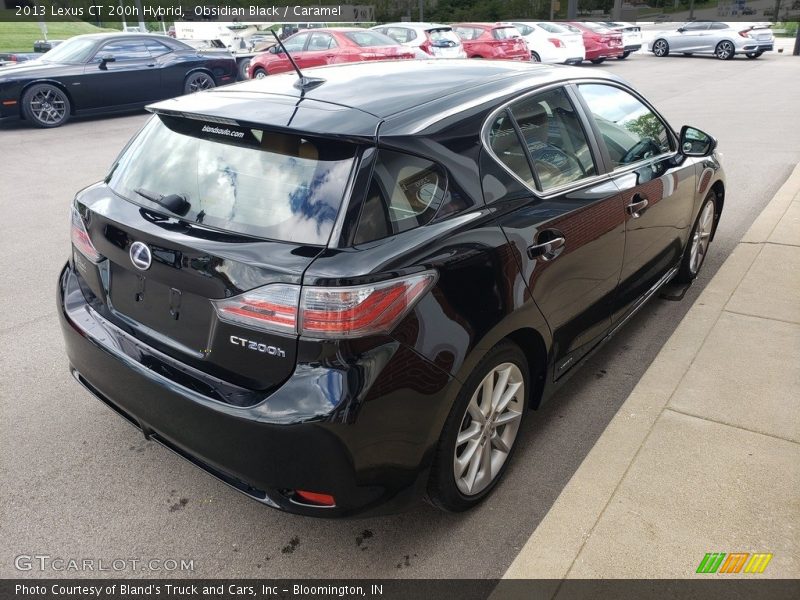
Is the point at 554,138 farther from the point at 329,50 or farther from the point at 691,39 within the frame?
the point at 691,39

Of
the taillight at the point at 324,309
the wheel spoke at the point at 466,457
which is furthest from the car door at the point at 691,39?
the taillight at the point at 324,309

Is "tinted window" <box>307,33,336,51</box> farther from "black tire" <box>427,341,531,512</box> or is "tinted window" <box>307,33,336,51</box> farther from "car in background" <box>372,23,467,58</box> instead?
"black tire" <box>427,341,531,512</box>

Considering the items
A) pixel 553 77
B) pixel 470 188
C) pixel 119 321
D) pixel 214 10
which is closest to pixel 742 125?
pixel 553 77

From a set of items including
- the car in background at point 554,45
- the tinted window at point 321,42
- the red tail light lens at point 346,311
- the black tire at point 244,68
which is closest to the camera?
the red tail light lens at point 346,311

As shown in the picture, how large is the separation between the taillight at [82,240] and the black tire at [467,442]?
1.51m

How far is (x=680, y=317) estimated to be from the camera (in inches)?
178

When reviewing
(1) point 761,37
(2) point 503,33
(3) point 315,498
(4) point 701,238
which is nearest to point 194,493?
(3) point 315,498

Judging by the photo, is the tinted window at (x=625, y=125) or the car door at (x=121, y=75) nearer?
the tinted window at (x=625, y=125)

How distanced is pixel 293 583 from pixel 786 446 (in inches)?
88.5

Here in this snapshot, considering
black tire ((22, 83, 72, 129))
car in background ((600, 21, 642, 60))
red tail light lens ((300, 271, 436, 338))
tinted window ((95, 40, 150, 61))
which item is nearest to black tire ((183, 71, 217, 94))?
tinted window ((95, 40, 150, 61))

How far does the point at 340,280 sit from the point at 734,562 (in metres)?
1.77

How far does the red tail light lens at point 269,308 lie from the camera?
212 centimetres

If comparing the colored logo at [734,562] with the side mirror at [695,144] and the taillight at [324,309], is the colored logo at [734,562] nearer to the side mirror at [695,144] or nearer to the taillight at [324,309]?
the taillight at [324,309]

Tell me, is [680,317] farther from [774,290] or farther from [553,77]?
[553,77]
